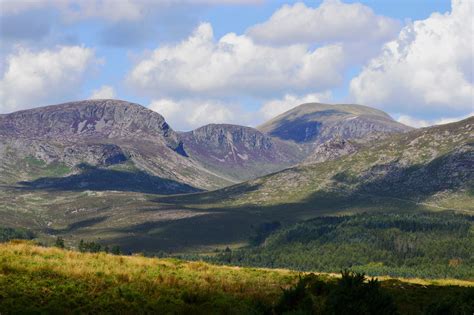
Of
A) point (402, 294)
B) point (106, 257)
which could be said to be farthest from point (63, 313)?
point (402, 294)

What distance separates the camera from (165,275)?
39875 mm

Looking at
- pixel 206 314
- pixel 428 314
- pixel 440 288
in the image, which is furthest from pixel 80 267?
pixel 440 288

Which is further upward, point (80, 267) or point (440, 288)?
point (80, 267)

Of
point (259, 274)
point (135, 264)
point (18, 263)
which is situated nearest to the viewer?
point (18, 263)

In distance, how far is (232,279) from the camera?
4175 centimetres

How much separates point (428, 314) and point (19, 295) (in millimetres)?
21781

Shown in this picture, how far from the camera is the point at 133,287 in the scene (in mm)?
35469

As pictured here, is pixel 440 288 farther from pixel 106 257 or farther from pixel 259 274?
pixel 106 257

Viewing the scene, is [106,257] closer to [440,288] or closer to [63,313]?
[63,313]

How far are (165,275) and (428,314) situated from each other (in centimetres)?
1876

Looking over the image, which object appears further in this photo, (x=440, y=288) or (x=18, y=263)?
(x=440, y=288)

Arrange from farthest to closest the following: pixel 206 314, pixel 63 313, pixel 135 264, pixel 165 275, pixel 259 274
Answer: pixel 259 274, pixel 135 264, pixel 165 275, pixel 206 314, pixel 63 313

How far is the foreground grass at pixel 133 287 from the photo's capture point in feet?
104

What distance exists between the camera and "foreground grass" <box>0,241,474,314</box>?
31.7 m
